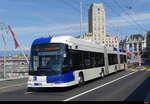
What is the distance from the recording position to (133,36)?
18875cm

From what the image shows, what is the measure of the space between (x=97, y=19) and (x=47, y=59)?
8768cm

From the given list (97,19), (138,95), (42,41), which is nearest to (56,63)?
(42,41)

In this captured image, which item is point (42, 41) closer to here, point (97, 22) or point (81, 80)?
point (81, 80)

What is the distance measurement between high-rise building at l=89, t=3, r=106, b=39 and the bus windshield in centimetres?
8249

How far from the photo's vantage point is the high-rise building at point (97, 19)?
97.4 m

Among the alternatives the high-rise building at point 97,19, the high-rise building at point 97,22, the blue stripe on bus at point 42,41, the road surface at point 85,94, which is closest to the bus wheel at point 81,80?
the road surface at point 85,94

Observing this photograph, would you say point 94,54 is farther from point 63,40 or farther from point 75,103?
point 75,103

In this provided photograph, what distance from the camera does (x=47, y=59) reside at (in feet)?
47.2

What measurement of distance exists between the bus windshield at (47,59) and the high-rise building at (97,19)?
271 feet

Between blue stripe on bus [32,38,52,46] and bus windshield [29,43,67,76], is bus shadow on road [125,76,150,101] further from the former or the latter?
blue stripe on bus [32,38,52,46]

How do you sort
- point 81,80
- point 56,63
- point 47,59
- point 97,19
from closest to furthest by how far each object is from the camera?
point 56,63 < point 47,59 < point 81,80 < point 97,19

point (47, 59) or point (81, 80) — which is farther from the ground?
point (47, 59)

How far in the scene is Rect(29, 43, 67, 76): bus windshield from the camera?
558 inches

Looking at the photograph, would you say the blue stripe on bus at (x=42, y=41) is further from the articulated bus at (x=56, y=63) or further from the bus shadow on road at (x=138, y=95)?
the bus shadow on road at (x=138, y=95)
